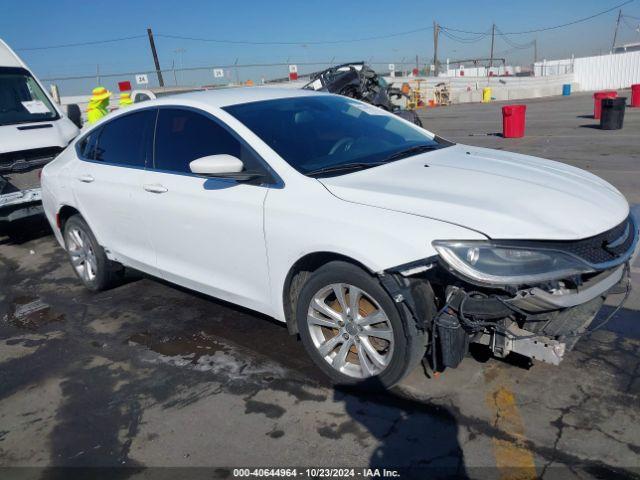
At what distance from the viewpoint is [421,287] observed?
2.80 m

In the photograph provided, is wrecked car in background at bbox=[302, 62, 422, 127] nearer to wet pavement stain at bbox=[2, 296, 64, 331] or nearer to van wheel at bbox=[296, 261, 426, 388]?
wet pavement stain at bbox=[2, 296, 64, 331]

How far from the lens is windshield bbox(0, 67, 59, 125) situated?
8125mm

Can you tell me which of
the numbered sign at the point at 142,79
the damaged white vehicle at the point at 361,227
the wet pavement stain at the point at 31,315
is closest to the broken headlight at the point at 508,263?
the damaged white vehicle at the point at 361,227

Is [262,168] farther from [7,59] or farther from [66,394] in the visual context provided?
[7,59]

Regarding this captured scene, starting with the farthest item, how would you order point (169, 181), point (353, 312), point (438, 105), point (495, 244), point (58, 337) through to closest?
point (438, 105) → point (58, 337) → point (169, 181) → point (353, 312) → point (495, 244)

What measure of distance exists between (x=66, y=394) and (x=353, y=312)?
200 centimetres

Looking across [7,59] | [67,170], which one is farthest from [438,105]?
[67,170]

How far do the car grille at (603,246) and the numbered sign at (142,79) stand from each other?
85.1 ft

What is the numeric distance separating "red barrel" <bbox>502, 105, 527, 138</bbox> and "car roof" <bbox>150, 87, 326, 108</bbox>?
10723 millimetres

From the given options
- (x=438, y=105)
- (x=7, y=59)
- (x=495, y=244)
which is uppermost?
(x=7, y=59)

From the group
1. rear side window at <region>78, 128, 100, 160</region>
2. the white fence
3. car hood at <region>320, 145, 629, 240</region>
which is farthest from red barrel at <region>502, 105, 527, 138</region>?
the white fence

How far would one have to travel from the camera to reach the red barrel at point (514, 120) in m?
13.9

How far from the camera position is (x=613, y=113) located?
549 inches

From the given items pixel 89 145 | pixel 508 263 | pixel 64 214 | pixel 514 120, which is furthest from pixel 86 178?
pixel 514 120
